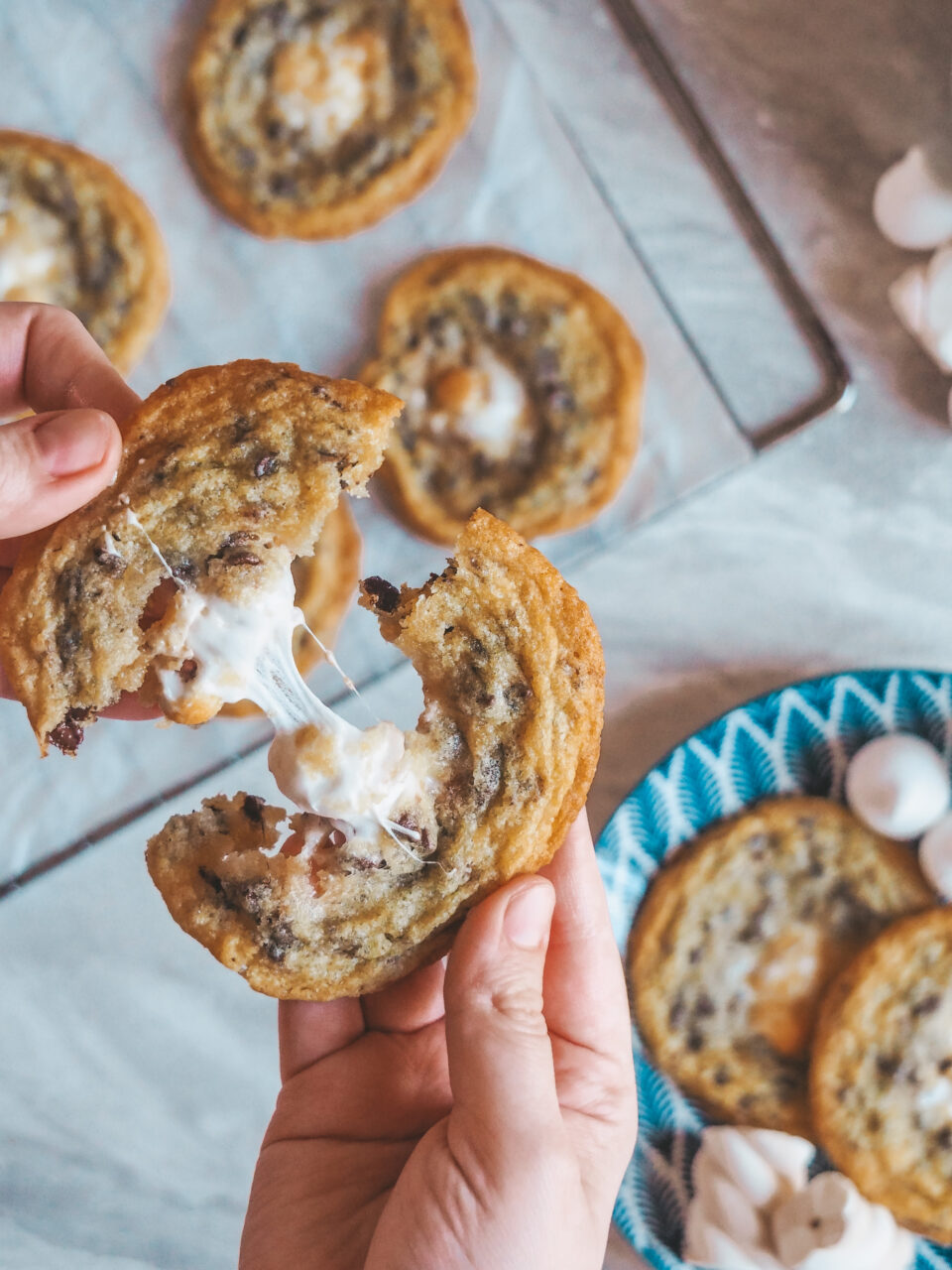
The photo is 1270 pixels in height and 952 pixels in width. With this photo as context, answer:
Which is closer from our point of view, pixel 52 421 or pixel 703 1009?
pixel 52 421

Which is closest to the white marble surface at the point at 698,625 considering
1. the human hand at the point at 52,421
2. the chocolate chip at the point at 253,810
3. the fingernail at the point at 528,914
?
the human hand at the point at 52,421

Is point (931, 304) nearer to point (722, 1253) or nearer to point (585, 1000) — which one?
point (585, 1000)

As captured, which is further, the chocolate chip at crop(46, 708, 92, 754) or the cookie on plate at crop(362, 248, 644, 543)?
the cookie on plate at crop(362, 248, 644, 543)

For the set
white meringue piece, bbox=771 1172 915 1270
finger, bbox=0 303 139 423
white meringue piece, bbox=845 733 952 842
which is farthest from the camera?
white meringue piece, bbox=845 733 952 842

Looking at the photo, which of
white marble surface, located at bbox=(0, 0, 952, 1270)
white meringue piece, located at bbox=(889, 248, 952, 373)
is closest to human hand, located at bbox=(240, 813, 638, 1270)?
white marble surface, located at bbox=(0, 0, 952, 1270)

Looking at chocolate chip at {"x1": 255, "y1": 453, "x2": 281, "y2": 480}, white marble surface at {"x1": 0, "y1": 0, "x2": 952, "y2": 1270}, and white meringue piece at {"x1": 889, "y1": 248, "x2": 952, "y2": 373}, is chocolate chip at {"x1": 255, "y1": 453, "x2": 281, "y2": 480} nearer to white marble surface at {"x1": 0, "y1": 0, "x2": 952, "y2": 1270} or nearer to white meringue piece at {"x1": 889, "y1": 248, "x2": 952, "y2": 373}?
white marble surface at {"x1": 0, "y1": 0, "x2": 952, "y2": 1270}

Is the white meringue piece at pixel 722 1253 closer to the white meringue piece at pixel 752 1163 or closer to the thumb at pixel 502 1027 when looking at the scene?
the white meringue piece at pixel 752 1163

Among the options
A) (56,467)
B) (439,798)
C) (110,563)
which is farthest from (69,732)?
(439,798)

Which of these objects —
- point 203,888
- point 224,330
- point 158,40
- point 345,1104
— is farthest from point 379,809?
point 158,40
